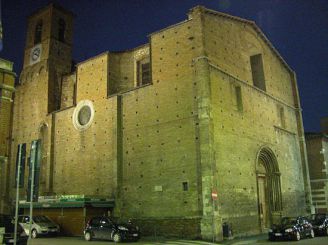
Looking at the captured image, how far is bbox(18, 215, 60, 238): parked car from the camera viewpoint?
22.0 meters

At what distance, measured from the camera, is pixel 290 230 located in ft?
63.2

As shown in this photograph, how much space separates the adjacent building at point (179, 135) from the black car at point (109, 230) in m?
2.16

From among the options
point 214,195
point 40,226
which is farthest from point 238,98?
point 40,226

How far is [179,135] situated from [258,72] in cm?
1012

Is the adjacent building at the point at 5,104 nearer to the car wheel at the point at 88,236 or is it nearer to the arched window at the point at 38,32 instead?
the car wheel at the point at 88,236

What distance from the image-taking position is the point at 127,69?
90.2 feet

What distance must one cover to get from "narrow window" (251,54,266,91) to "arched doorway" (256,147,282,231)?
16.5 ft

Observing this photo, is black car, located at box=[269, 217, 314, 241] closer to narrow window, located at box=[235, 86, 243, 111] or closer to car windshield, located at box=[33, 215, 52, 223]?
narrow window, located at box=[235, 86, 243, 111]

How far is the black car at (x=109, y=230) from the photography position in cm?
1905

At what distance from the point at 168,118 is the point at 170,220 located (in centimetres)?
587

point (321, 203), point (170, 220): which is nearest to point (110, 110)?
point (170, 220)

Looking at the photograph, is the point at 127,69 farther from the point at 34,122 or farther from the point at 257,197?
the point at 257,197

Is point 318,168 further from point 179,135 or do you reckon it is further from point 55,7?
point 55,7

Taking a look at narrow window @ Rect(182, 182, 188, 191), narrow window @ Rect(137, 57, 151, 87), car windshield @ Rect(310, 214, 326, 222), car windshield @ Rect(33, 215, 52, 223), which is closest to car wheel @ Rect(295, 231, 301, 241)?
car windshield @ Rect(310, 214, 326, 222)
